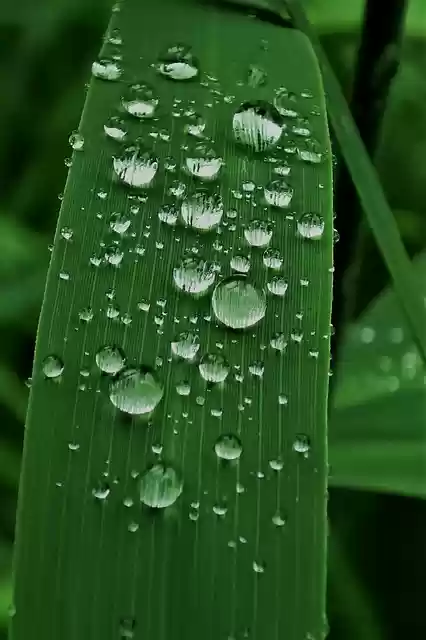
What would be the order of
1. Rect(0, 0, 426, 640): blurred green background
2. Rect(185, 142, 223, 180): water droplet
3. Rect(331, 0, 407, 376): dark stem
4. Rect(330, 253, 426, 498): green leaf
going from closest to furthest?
Rect(185, 142, 223, 180): water droplet, Rect(331, 0, 407, 376): dark stem, Rect(330, 253, 426, 498): green leaf, Rect(0, 0, 426, 640): blurred green background

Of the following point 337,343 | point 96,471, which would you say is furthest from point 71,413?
point 337,343

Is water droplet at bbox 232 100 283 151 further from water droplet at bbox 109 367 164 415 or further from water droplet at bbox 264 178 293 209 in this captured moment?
water droplet at bbox 109 367 164 415

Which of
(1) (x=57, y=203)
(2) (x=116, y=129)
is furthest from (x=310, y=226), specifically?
(1) (x=57, y=203)

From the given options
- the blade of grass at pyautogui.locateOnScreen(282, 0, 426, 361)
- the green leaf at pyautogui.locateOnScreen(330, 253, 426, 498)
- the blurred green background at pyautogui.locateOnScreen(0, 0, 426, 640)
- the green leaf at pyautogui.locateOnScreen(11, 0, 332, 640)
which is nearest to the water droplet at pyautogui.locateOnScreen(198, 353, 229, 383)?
the green leaf at pyautogui.locateOnScreen(11, 0, 332, 640)

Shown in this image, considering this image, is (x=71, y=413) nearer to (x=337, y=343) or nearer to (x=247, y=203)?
(x=247, y=203)

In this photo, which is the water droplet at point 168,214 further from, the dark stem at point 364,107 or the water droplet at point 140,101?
the dark stem at point 364,107

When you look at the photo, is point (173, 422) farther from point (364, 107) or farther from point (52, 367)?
point (364, 107)
